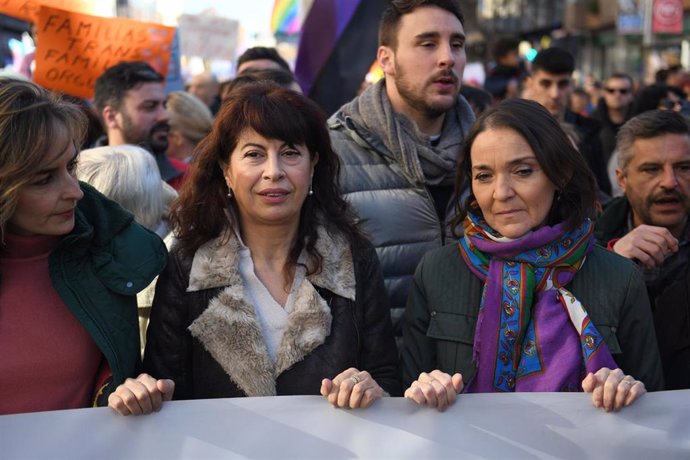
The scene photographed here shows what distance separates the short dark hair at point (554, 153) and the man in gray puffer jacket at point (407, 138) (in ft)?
2.11

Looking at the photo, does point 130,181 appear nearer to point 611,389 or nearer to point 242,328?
point 242,328

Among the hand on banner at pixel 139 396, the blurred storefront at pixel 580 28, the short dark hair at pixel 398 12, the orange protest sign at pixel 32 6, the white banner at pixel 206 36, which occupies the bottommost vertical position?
the hand on banner at pixel 139 396

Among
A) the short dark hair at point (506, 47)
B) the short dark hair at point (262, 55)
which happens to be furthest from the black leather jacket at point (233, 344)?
the short dark hair at point (506, 47)

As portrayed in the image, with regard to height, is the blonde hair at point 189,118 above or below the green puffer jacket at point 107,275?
above

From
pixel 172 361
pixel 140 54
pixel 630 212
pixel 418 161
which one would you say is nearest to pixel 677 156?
pixel 630 212

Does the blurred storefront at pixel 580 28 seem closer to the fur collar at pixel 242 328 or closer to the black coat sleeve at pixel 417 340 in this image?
the black coat sleeve at pixel 417 340

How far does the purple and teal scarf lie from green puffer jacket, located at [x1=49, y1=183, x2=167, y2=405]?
96cm

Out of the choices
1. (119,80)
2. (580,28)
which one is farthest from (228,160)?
(580,28)

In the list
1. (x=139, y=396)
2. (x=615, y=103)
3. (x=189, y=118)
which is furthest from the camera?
(x=615, y=103)

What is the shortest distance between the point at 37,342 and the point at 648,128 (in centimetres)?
242

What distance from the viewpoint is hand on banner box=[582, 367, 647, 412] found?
2.51 meters

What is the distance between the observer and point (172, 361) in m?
2.88

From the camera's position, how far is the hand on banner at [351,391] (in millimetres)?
2537

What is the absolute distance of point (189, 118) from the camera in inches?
269
